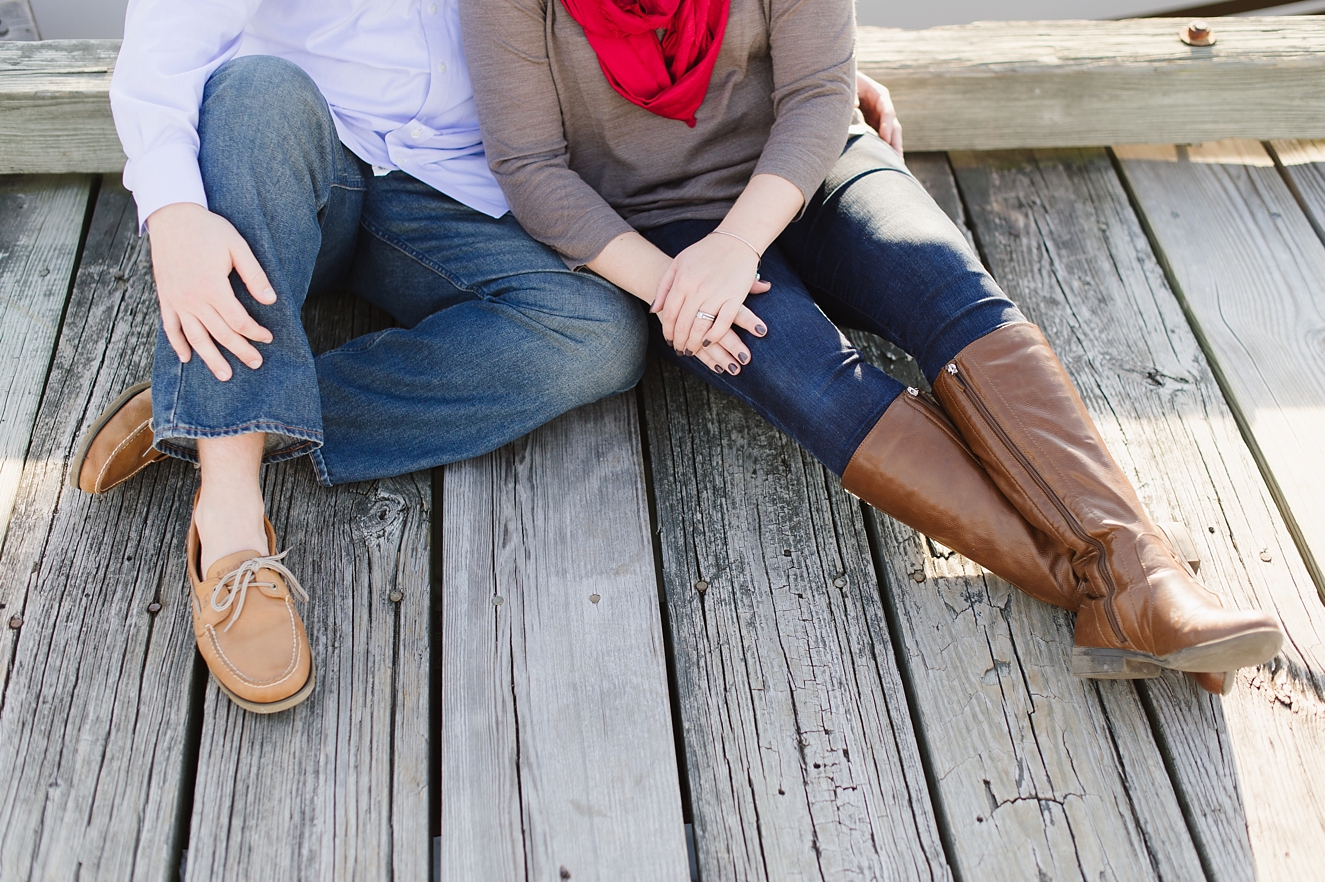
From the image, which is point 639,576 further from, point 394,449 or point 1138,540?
point 1138,540

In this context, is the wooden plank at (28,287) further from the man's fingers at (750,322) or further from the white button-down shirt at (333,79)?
the man's fingers at (750,322)

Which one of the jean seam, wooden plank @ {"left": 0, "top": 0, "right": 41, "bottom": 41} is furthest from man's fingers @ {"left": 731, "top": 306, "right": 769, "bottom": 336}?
wooden plank @ {"left": 0, "top": 0, "right": 41, "bottom": 41}

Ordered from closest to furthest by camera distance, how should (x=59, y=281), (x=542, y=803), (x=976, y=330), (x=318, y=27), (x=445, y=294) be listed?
(x=542, y=803) < (x=976, y=330) < (x=318, y=27) < (x=445, y=294) < (x=59, y=281)

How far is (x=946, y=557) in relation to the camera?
4.67 feet

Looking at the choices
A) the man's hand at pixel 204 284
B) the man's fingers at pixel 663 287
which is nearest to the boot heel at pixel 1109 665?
the man's fingers at pixel 663 287

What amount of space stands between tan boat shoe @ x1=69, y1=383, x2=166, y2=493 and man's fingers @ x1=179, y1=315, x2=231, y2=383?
267 millimetres

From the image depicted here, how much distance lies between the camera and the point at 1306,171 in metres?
2.05

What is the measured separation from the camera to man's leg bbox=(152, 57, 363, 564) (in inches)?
47.5

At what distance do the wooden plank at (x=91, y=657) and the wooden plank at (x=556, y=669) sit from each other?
36cm

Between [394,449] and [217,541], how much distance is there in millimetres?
295

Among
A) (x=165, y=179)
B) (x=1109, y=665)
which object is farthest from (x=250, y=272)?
(x=1109, y=665)

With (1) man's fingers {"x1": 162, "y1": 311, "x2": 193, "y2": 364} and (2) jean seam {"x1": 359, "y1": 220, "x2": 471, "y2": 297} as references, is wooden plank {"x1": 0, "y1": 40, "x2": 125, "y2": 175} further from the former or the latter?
(1) man's fingers {"x1": 162, "y1": 311, "x2": 193, "y2": 364}

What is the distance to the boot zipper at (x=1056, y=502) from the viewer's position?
3.96 feet

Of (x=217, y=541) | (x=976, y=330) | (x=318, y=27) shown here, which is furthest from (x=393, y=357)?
(x=976, y=330)
